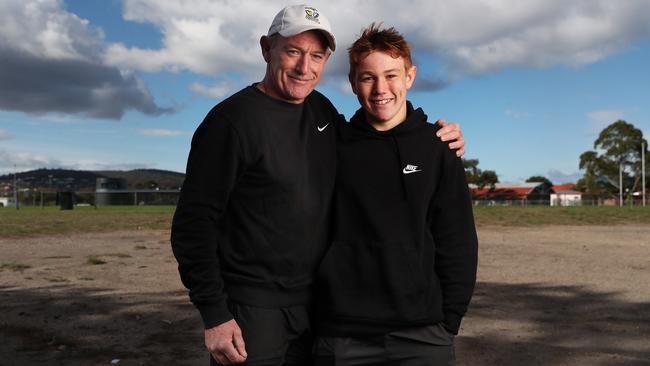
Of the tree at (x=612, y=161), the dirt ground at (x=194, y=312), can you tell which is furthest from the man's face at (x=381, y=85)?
the tree at (x=612, y=161)

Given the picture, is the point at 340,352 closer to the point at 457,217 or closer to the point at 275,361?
the point at 275,361

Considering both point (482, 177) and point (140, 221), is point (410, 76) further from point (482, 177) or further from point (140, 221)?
point (482, 177)

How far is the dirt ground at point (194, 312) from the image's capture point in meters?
5.63

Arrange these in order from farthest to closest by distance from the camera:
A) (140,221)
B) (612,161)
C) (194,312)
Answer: (612,161)
(140,221)
(194,312)

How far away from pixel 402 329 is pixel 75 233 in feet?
69.9

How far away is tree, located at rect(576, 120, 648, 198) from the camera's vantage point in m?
72.8

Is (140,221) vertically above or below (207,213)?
below

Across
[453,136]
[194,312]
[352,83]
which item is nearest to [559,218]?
[194,312]

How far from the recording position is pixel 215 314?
7.64 feet

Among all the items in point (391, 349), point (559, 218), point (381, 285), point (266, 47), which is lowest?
point (559, 218)

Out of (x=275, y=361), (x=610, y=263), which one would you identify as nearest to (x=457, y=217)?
(x=275, y=361)

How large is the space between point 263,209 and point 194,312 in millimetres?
5205

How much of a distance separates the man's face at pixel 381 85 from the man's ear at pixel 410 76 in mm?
59

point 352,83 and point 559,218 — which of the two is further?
point 559,218
